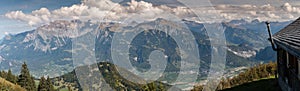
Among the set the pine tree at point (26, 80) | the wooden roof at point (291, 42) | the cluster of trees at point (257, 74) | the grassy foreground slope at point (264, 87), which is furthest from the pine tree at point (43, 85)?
the wooden roof at point (291, 42)

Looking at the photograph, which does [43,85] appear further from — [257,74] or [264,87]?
[264,87]

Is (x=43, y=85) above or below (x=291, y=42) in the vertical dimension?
below

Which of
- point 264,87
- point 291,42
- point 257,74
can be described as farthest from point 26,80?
point 291,42

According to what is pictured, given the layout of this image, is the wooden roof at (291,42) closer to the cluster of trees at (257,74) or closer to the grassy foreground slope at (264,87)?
the grassy foreground slope at (264,87)

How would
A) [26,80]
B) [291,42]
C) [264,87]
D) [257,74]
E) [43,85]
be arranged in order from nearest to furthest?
[291,42] < [264,87] < [257,74] < [43,85] < [26,80]

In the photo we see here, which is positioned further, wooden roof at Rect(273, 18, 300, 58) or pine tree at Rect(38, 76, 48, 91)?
pine tree at Rect(38, 76, 48, 91)

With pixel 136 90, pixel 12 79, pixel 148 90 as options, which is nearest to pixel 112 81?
pixel 136 90

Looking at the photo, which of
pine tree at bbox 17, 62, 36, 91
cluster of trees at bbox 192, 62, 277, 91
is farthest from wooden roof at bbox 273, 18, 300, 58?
pine tree at bbox 17, 62, 36, 91

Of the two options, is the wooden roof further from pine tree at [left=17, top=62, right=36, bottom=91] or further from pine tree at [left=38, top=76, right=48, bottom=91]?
pine tree at [left=17, top=62, right=36, bottom=91]

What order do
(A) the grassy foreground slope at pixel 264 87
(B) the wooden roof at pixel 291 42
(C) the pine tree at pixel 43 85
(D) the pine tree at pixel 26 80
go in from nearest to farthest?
1. (B) the wooden roof at pixel 291 42
2. (A) the grassy foreground slope at pixel 264 87
3. (C) the pine tree at pixel 43 85
4. (D) the pine tree at pixel 26 80

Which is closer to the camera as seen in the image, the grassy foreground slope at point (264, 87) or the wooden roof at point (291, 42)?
the wooden roof at point (291, 42)

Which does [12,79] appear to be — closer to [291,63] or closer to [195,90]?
[195,90]

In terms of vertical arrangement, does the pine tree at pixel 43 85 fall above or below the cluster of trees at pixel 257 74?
below
